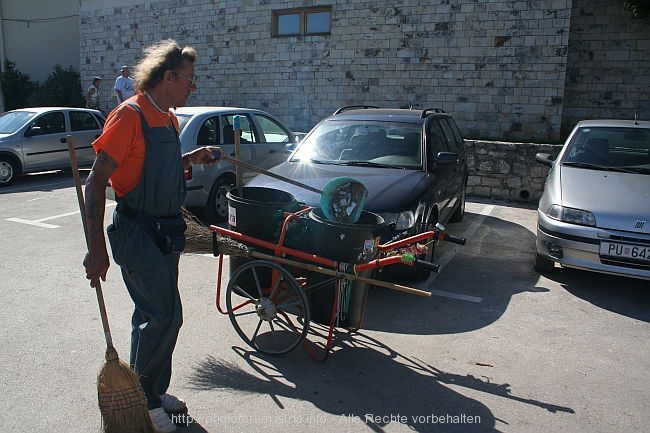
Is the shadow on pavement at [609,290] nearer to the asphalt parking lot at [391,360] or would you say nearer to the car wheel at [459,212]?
the asphalt parking lot at [391,360]

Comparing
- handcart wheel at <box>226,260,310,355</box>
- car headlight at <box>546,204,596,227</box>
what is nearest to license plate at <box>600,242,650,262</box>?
car headlight at <box>546,204,596,227</box>

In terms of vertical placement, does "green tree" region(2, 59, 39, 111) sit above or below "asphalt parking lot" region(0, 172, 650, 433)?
above

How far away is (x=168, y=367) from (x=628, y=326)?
3.64 metres

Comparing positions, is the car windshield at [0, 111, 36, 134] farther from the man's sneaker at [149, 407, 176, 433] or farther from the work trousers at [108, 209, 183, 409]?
the man's sneaker at [149, 407, 176, 433]

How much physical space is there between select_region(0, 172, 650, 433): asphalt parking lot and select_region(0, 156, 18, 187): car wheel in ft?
16.4

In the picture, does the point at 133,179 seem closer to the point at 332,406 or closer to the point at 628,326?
the point at 332,406

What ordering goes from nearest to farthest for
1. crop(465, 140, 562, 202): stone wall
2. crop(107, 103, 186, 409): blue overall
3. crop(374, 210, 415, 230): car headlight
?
1. crop(107, 103, 186, 409): blue overall
2. crop(374, 210, 415, 230): car headlight
3. crop(465, 140, 562, 202): stone wall

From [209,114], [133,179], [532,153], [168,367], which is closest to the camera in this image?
[133,179]

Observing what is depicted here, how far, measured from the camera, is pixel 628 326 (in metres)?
4.34

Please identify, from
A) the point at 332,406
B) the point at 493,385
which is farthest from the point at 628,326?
the point at 332,406

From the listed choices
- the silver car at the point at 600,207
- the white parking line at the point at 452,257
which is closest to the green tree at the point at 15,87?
the white parking line at the point at 452,257

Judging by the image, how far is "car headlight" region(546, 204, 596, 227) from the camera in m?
4.96

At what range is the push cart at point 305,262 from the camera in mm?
3420

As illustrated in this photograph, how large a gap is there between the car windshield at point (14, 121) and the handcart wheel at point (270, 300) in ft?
28.2
